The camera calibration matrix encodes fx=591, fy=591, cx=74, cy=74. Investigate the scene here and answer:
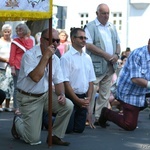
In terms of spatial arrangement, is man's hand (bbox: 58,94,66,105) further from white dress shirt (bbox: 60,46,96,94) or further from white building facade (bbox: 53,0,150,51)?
white building facade (bbox: 53,0,150,51)

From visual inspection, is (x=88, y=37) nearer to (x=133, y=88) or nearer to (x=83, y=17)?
(x=133, y=88)

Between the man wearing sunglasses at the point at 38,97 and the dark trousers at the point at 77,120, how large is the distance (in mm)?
1167

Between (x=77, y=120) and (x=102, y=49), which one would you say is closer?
(x=77, y=120)

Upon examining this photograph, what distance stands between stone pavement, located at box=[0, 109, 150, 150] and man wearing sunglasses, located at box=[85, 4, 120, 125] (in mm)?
662

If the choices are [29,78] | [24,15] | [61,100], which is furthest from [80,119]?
[24,15]

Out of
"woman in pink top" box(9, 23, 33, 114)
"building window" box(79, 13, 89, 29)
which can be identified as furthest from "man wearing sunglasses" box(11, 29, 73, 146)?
"building window" box(79, 13, 89, 29)

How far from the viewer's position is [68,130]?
30.1 feet

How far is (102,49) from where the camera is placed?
33.1 feet

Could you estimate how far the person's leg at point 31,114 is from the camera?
25.7 ft

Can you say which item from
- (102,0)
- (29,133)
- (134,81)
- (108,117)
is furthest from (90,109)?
(102,0)

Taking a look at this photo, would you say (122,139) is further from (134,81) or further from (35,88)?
(35,88)

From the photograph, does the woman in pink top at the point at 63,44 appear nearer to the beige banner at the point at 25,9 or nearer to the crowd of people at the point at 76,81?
the crowd of people at the point at 76,81

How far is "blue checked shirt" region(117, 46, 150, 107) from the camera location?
941 cm

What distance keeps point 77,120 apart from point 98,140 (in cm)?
79
